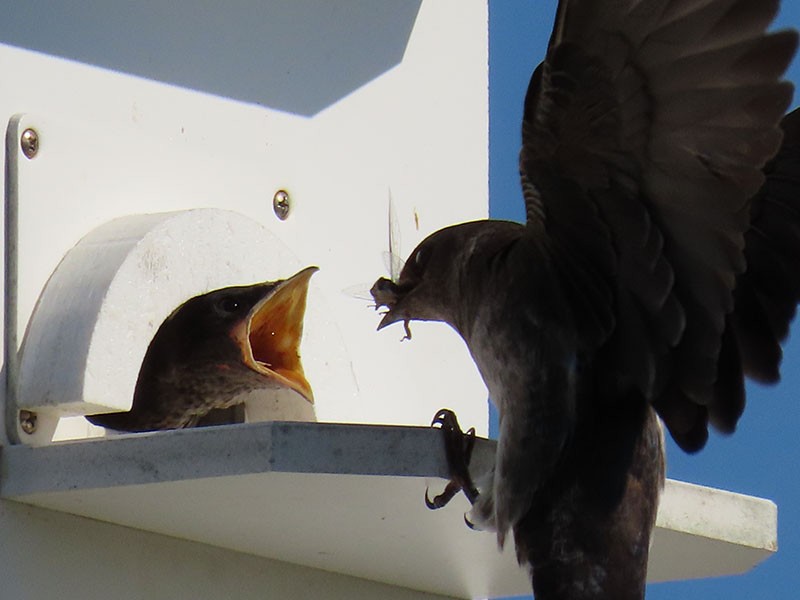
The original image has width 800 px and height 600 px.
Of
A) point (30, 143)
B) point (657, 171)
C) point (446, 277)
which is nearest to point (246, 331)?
point (446, 277)

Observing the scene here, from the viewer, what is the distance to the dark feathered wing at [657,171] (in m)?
2.27

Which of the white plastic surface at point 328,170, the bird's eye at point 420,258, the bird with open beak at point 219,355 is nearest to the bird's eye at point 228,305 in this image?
the bird with open beak at point 219,355

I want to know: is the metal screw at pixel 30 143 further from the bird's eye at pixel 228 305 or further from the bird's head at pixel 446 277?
the bird's head at pixel 446 277

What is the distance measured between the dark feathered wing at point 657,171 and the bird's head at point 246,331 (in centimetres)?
50

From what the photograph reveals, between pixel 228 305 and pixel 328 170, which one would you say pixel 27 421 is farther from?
pixel 328 170

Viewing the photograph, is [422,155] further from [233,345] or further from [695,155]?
[695,155]

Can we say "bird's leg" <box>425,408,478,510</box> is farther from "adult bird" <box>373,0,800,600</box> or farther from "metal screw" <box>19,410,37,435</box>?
"metal screw" <box>19,410,37,435</box>

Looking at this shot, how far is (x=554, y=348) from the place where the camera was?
2.49m

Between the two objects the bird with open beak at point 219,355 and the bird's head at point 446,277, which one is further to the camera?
the bird with open beak at point 219,355

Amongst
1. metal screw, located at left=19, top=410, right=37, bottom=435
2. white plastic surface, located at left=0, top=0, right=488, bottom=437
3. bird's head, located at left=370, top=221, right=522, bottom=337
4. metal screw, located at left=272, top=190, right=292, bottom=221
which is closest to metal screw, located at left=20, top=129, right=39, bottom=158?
white plastic surface, located at left=0, top=0, right=488, bottom=437

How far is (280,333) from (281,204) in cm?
18

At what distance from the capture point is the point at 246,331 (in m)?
2.93

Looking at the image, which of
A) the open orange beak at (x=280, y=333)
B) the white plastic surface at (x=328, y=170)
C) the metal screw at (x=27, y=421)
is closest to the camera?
the metal screw at (x=27, y=421)

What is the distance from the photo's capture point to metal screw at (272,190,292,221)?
2963 millimetres
